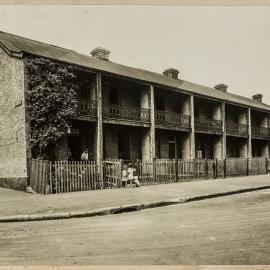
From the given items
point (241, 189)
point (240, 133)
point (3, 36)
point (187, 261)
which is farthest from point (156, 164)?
point (240, 133)

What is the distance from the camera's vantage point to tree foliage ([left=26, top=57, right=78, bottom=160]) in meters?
15.8

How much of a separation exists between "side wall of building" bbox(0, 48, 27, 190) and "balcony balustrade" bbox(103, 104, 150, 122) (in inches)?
218

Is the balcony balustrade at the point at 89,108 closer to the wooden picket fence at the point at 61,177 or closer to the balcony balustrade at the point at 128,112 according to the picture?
the balcony balustrade at the point at 128,112

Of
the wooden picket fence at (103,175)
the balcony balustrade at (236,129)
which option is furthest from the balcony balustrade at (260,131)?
the wooden picket fence at (103,175)

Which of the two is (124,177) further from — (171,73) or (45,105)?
(171,73)

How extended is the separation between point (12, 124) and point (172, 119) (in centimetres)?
1202

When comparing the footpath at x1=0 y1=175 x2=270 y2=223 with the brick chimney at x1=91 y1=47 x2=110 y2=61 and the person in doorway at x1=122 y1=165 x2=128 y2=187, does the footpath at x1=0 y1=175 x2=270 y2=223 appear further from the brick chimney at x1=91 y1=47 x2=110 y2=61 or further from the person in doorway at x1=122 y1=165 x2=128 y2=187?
the brick chimney at x1=91 y1=47 x2=110 y2=61

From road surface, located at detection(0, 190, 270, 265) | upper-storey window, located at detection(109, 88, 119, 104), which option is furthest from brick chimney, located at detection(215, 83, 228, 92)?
road surface, located at detection(0, 190, 270, 265)

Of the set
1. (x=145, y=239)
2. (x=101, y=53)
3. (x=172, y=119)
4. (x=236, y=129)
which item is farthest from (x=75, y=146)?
(x=236, y=129)

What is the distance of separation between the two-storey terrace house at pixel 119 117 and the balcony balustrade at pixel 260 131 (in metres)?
0.25

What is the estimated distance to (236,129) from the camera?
1244 inches

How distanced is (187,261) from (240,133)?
2733 cm

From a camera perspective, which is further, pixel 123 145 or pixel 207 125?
pixel 207 125

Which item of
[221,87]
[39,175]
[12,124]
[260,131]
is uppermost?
[221,87]
